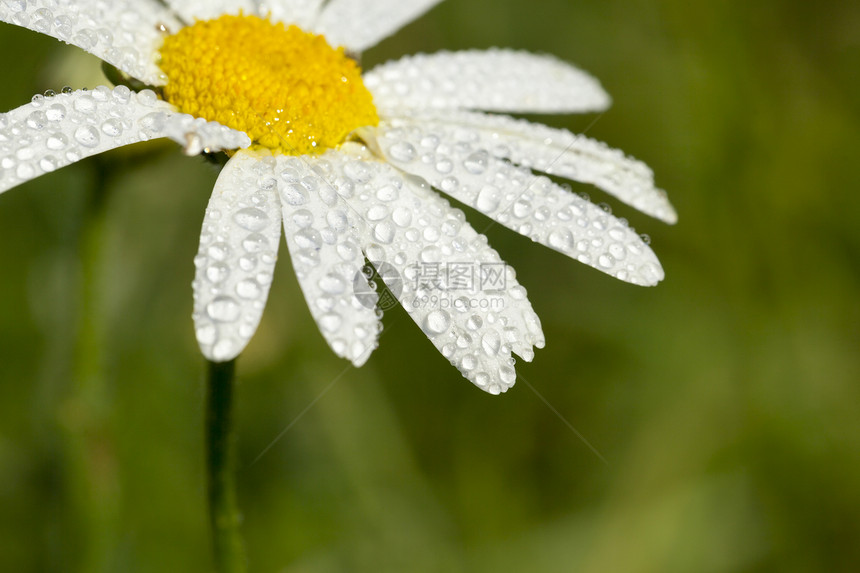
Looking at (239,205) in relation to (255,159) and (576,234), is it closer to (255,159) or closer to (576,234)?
(255,159)

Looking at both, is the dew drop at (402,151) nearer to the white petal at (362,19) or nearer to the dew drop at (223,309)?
the white petal at (362,19)

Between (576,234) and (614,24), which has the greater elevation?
(614,24)

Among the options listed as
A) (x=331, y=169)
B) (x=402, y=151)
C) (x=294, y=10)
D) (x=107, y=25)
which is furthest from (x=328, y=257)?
(x=294, y=10)

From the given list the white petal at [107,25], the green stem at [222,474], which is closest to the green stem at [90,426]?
the white petal at [107,25]

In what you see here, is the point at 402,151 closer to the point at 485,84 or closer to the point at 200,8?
the point at 485,84

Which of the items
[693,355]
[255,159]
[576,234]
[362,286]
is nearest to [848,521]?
[693,355]
